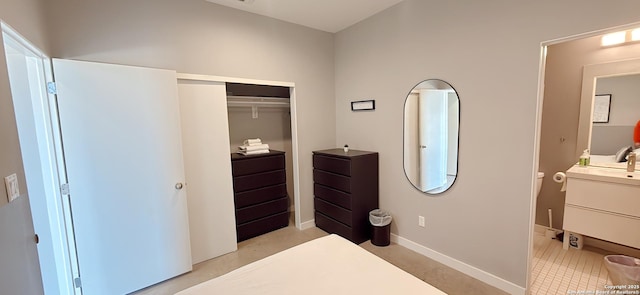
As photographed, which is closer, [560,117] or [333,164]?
[560,117]

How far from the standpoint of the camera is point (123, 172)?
209 centimetres

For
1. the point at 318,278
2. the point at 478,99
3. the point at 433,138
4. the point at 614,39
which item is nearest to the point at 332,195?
the point at 433,138

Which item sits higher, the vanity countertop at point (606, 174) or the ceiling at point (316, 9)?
the ceiling at point (316, 9)

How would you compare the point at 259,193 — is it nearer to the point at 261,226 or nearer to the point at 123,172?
the point at 261,226

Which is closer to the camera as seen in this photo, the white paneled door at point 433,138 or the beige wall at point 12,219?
the beige wall at point 12,219

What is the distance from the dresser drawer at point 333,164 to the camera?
2877 millimetres

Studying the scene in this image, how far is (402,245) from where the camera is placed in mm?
2912

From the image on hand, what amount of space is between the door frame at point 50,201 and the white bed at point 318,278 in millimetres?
1326


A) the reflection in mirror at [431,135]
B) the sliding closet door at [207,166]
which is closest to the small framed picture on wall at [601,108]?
the reflection in mirror at [431,135]

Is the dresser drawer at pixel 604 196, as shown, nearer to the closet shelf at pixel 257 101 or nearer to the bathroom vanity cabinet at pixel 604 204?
the bathroom vanity cabinet at pixel 604 204

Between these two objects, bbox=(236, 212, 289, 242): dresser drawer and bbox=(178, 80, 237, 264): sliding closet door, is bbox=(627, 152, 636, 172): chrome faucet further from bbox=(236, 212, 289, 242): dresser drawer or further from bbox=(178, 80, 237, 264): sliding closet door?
bbox=(178, 80, 237, 264): sliding closet door

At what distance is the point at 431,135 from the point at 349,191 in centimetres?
108

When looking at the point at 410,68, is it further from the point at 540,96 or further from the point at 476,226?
the point at 476,226

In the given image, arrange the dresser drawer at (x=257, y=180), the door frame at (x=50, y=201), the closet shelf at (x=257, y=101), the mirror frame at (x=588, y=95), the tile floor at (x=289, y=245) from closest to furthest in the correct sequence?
the door frame at (x=50, y=201)
the tile floor at (x=289, y=245)
the mirror frame at (x=588, y=95)
the dresser drawer at (x=257, y=180)
the closet shelf at (x=257, y=101)
